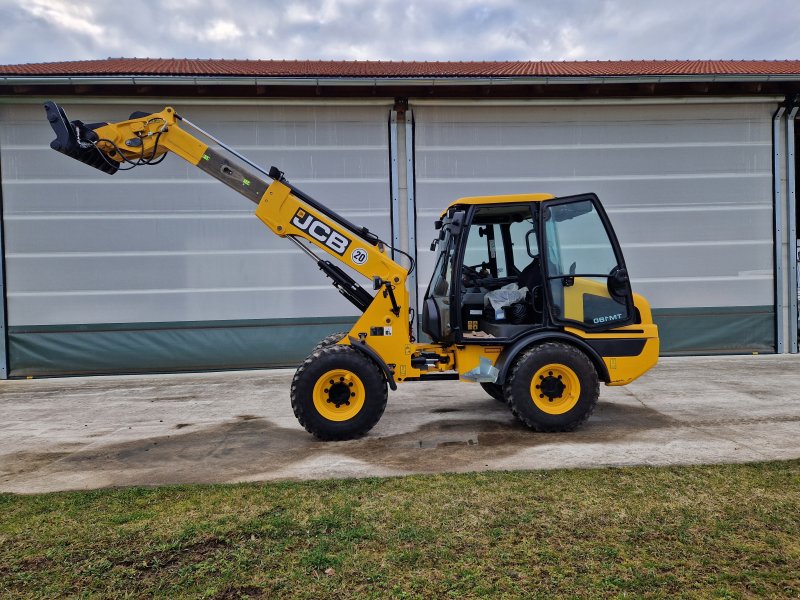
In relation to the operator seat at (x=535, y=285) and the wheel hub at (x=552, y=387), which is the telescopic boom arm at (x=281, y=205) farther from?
the wheel hub at (x=552, y=387)

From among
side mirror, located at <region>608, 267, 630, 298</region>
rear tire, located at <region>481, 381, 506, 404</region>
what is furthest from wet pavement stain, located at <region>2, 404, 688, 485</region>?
side mirror, located at <region>608, 267, 630, 298</region>

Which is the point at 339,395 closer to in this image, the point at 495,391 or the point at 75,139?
the point at 495,391

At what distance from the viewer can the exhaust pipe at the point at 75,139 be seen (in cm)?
492

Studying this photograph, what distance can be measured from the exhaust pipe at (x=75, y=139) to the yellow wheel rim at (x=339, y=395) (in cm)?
325

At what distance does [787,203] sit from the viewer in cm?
1007

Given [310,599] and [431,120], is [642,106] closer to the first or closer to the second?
[431,120]

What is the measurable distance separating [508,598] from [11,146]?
441 inches

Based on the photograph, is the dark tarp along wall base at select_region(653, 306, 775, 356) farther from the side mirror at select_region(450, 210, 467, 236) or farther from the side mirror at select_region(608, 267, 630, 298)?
the side mirror at select_region(450, 210, 467, 236)

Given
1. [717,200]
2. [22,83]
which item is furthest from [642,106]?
[22,83]

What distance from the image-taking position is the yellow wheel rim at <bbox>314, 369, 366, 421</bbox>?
494 centimetres

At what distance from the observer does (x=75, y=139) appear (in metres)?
5.04

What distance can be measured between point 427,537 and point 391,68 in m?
10.5

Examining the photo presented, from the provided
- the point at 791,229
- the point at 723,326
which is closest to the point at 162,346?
the point at 723,326

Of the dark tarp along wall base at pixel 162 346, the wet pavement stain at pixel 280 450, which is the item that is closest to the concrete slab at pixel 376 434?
the wet pavement stain at pixel 280 450
